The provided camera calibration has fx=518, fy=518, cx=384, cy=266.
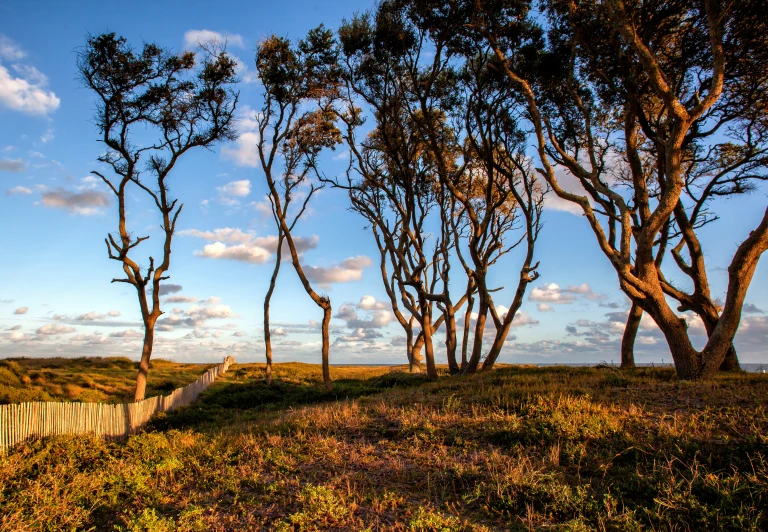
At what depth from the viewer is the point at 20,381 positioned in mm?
20938

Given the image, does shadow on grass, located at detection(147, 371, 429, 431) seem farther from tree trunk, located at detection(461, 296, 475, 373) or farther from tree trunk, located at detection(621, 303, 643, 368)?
tree trunk, located at detection(621, 303, 643, 368)

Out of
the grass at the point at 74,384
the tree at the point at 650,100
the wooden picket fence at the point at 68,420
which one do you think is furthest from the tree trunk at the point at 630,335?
the grass at the point at 74,384

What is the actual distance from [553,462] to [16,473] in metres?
9.14

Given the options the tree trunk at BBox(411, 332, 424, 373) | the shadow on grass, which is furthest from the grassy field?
the tree trunk at BBox(411, 332, 424, 373)

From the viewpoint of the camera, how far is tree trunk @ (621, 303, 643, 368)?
18.7m

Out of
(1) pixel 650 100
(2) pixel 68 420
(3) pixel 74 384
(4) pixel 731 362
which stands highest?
(1) pixel 650 100

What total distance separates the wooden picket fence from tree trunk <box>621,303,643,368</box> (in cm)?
1621

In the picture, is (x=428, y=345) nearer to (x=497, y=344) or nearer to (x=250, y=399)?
(x=497, y=344)

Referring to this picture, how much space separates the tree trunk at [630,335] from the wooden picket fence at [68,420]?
16210 millimetres

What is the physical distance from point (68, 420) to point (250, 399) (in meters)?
9.37

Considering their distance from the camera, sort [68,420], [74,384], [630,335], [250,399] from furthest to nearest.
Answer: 1. [74,384]
2. [250,399]
3. [630,335]
4. [68,420]

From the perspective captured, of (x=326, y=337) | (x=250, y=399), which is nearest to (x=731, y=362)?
(x=326, y=337)

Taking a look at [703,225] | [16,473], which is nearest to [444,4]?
[703,225]

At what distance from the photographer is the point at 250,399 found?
2091cm
